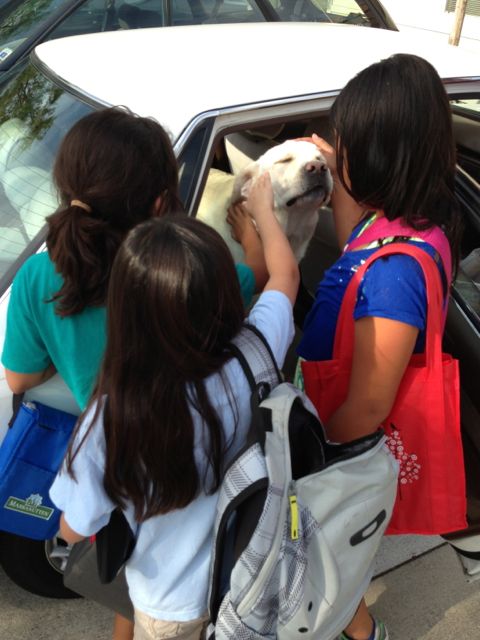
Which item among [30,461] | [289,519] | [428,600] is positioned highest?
[289,519]

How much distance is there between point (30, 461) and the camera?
5.99 feet

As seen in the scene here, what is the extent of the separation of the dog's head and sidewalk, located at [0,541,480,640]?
1.53 metres

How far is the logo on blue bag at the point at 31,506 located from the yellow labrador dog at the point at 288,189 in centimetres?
110

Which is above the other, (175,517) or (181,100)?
(181,100)

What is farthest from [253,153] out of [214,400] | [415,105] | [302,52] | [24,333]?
[214,400]

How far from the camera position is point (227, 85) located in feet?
7.15

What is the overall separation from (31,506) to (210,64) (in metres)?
1.59

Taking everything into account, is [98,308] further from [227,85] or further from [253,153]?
[253,153]

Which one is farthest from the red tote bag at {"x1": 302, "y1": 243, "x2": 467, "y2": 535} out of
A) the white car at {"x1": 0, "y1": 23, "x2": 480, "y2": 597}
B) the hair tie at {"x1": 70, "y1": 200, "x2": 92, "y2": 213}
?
the hair tie at {"x1": 70, "y1": 200, "x2": 92, "y2": 213}

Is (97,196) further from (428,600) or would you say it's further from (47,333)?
(428,600)

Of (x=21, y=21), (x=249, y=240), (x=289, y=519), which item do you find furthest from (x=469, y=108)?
(x=21, y=21)

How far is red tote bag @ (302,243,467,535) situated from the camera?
1714mm

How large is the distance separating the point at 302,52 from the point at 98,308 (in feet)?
4.85

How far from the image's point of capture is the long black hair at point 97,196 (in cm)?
152
